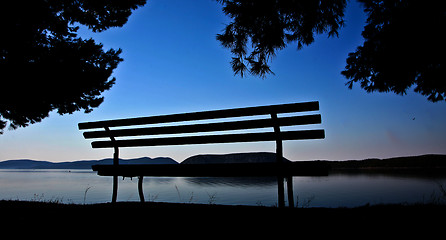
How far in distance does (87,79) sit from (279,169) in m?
7.31

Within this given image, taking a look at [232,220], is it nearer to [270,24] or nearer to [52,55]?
[270,24]

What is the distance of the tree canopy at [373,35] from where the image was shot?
4.37 meters

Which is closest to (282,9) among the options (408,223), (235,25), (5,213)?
(235,25)

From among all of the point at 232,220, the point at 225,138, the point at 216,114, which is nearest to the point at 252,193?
the point at 225,138

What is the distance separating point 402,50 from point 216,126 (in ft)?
14.7

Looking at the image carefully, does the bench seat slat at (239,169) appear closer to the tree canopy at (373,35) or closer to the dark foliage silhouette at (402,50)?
the tree canopy at (373,35)

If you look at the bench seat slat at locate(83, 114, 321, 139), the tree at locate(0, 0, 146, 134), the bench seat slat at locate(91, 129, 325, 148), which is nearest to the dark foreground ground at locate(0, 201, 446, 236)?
the bench seat slat at locate(91, 129, 325, 148)

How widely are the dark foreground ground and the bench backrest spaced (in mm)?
924

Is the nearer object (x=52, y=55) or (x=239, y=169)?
(x=239, y=169)

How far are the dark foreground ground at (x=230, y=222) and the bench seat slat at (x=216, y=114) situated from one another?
48.2 inches

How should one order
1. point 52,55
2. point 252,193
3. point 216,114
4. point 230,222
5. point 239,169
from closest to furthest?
point 230,222 → point 239,169 → point 216,114 → point 52,55 → point 252,193

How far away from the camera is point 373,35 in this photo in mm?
5984

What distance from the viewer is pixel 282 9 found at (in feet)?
14.4

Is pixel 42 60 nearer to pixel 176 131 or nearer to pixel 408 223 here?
pixel 176 131
